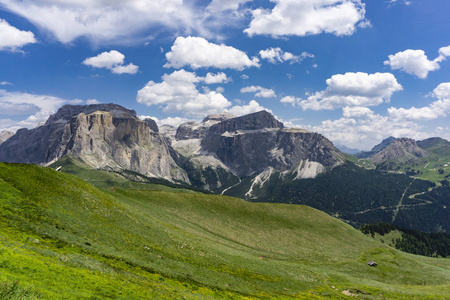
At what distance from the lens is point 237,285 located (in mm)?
45812

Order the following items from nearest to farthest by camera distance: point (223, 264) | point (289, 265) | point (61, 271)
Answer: point (61, 271) < point (223, 264) < point (289, 265)

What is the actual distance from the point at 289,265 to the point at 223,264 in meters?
26.1

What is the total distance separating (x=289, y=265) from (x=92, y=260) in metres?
55.4

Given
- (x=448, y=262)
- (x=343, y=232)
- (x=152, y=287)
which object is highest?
(x=152, y=287)

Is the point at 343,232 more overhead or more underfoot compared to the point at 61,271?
more underfoot

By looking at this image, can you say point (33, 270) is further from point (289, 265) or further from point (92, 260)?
point (289, 265)

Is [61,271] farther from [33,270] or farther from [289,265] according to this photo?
[289,265]

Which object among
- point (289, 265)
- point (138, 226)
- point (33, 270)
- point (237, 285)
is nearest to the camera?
point (33, 270)

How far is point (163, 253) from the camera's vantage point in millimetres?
49031

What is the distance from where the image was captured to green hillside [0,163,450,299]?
27266 millimetres

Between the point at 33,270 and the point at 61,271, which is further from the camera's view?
the point at 61,271

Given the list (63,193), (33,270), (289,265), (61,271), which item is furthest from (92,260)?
(289,265)

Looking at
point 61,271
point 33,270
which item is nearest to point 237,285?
point 61,271

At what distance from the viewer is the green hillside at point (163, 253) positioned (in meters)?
27.3
